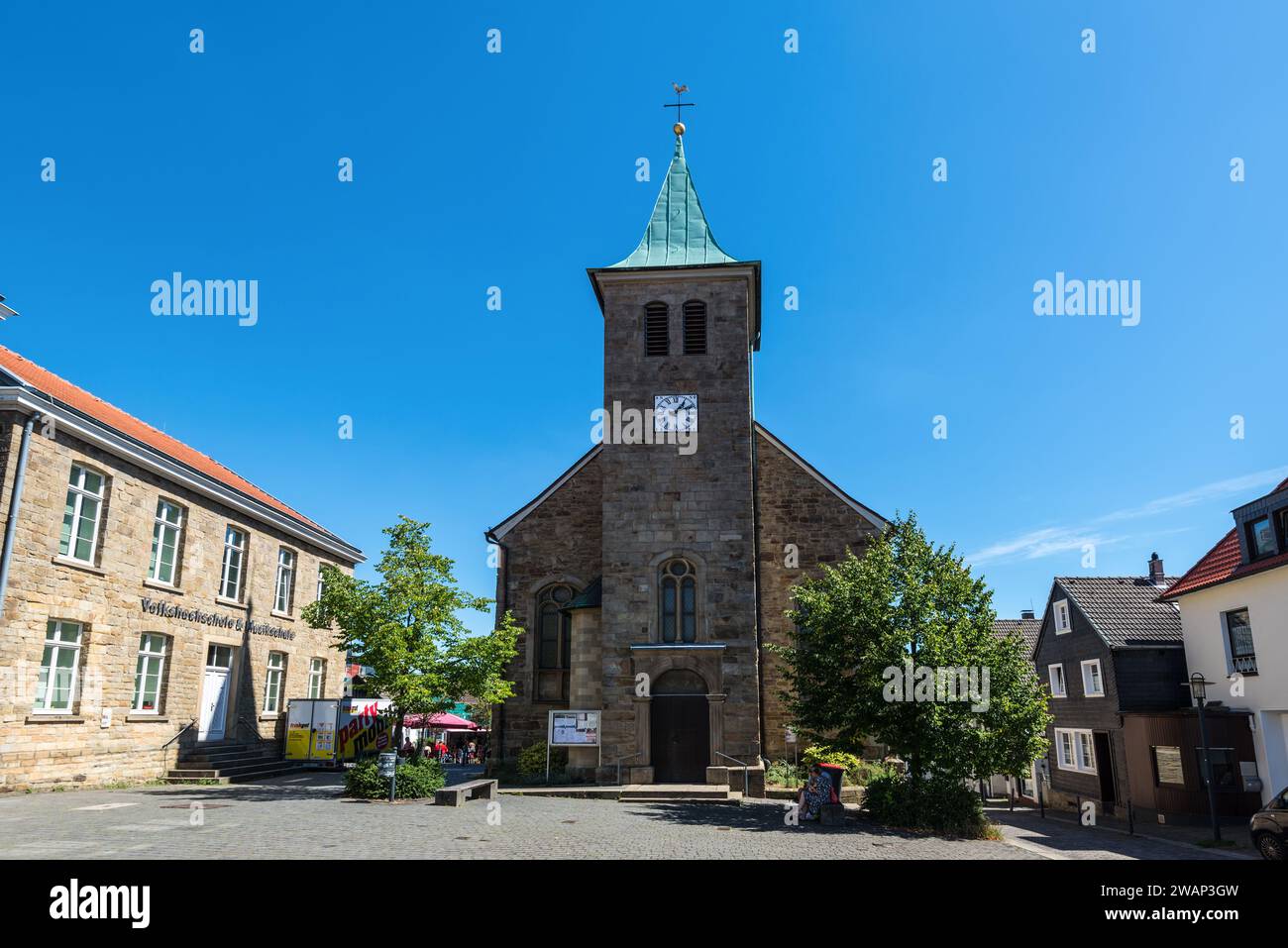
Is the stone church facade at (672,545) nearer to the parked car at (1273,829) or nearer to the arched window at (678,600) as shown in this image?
the arched window at (678,600)

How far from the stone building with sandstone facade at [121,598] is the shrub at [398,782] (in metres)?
2.89

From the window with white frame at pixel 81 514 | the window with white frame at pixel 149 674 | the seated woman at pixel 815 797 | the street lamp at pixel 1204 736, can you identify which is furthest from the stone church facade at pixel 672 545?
the window with white frame at pixel 81 514

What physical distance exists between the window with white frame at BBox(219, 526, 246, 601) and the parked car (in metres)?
26.2

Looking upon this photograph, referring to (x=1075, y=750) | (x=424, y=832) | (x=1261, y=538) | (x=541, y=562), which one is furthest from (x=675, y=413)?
(x=1075, y=750)

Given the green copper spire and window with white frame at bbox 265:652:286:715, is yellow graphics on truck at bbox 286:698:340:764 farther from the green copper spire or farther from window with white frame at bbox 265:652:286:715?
the green copper spire

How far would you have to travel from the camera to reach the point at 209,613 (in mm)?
24469

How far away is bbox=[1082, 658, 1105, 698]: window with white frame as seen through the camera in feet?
98.9

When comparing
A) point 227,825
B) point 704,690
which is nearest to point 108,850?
point 227,825

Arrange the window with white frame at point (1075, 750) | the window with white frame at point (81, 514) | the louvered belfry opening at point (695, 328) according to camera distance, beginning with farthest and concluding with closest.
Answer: the window with white frame at point (1075, 750), the louvered belfry opening at point (695, 328), the window with white frame at point (81, 514)

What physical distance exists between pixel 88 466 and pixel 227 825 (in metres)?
10.3

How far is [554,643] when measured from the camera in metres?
26.9

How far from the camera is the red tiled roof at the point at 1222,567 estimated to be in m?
22.6

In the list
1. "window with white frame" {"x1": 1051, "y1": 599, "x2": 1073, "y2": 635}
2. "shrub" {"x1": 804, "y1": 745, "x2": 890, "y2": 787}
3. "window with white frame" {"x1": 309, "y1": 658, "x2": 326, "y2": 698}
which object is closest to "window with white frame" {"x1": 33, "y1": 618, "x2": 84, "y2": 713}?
"window with white frame" {"x1": 309, "y1": 658, "x2": 326, "y2": 698}

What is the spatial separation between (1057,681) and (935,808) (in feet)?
67.2
